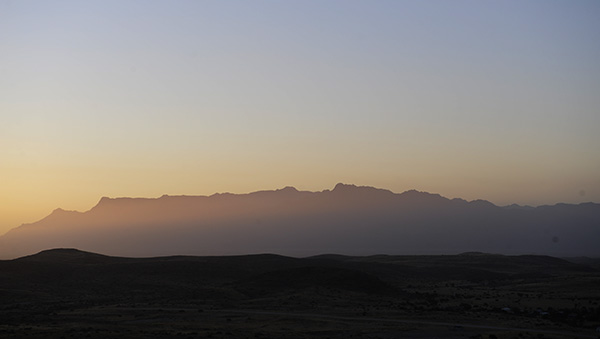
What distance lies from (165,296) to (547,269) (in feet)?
219

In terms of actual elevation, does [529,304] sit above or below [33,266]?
below

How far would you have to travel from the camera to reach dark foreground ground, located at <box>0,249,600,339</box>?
4009 cm

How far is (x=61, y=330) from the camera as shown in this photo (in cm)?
3866

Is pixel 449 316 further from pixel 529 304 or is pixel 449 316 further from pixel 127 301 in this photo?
pixel 127 301

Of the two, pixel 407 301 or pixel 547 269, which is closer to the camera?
pixel 407 301

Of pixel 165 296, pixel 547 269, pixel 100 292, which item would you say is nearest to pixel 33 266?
pixel 100 292

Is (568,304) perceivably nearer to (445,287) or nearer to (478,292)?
(478,292)

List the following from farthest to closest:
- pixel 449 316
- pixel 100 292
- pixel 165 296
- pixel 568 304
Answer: pixel 100 292 < pixel 165 296 < pixel 568 304 < pixel 449 316

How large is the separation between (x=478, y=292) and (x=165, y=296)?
101ft

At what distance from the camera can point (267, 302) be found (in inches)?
2206

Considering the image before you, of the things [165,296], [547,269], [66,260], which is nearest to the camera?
[165,296]

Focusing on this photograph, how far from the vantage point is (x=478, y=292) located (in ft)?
226

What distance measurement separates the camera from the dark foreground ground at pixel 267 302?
132 feet

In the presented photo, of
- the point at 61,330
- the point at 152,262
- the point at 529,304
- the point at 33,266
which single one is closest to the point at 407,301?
the point at 529,304
